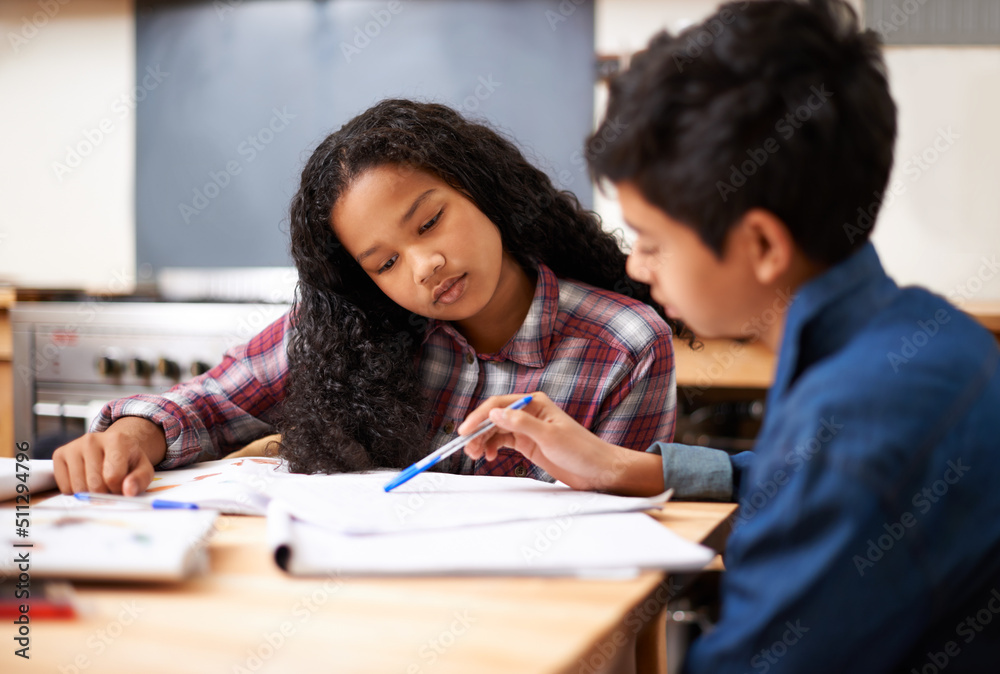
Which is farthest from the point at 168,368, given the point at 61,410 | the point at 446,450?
the point at 446,450

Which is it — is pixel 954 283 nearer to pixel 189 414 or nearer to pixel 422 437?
pixel 422 437

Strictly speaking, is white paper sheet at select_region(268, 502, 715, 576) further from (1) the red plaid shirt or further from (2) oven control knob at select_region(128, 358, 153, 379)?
(2) oven control knob at select_region(128, 358, 153, 379)

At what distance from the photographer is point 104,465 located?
0.82 m

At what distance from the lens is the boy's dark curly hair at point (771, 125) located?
55 centimetres

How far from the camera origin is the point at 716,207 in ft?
1.89

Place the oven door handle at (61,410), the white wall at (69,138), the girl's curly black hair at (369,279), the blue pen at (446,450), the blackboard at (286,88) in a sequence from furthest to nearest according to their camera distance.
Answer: the white wall at (69,138) → the blackboard at (286,88) → the oven door handle at (61,410) → the girl's curly black hair at (369,279) → the blue pen at (446,450)

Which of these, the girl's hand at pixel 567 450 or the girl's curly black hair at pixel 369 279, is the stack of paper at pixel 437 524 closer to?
the girl's hand at pixel 567 450

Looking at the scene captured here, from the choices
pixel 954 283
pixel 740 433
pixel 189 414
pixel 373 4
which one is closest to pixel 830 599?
pixel 189 414

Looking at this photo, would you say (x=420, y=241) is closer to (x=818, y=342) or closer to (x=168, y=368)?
(x=818, y=342)

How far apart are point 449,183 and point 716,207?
0.59 meters

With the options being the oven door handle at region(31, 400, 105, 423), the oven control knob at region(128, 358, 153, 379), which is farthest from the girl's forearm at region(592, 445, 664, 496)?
the oven door handle at region(31, 400, 105, 423)

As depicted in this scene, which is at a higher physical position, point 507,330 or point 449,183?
point 449,183

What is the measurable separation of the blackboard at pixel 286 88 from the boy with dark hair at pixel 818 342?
1802 millimetres

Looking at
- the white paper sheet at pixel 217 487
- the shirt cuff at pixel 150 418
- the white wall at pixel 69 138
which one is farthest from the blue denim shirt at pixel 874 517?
the white wall at pixel 69 138
